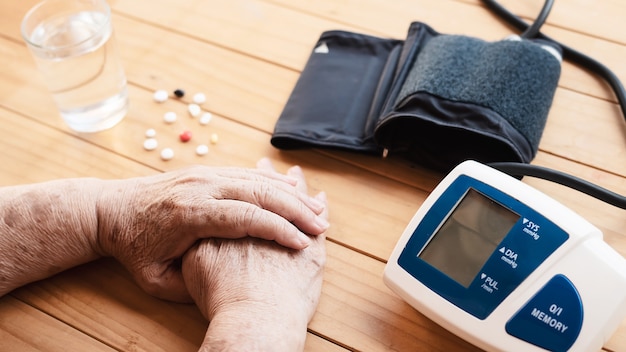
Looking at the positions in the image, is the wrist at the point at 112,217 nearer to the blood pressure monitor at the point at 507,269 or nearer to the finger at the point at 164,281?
the finger at the point at 164,281

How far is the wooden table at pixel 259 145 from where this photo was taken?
0.75 meters

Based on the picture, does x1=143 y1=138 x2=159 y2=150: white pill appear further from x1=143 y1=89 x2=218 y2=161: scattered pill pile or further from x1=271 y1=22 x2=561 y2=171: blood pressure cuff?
x1=271 y1=22 x2=561 y2=171: blood pressure cuff

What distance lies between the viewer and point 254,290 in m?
0.70

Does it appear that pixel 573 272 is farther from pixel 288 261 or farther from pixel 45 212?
pixel 45 212

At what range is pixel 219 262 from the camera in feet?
2.39

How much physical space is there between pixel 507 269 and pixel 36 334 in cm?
55

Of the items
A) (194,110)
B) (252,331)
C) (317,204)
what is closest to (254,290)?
(252,331)

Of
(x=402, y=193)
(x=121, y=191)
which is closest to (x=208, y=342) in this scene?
(x=121, y=191)

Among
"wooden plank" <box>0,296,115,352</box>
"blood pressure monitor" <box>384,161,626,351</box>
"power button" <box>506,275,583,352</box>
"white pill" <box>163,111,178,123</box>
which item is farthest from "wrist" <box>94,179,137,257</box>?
"power button" <box>506,275,583,352</box>

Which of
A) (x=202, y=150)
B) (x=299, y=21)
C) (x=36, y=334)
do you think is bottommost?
(x=36, y=334)

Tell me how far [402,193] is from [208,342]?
367mm

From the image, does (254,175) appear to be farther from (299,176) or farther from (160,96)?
(160,96)

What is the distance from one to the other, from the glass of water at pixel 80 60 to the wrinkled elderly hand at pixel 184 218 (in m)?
0.22

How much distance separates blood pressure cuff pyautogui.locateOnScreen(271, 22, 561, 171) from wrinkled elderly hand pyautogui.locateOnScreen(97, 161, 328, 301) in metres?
0.17
